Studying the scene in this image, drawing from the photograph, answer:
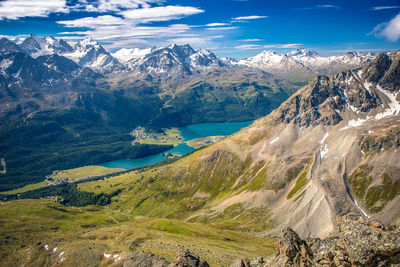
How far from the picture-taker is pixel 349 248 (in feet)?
102

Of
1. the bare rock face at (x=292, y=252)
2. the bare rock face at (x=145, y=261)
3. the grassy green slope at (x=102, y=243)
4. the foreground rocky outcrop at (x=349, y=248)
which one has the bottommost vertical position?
the grassy green slope at (x=102, y=243)

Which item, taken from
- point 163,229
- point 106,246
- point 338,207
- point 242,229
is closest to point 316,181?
point 338,207

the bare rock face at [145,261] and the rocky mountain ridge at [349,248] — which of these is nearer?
the rocky mountain ridge at [349,248]

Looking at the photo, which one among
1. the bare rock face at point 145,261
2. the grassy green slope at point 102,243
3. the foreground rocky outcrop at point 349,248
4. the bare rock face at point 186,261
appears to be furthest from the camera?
the grassy green slope at point 102,243

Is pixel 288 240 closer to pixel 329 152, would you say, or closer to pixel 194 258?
pixel 194 258

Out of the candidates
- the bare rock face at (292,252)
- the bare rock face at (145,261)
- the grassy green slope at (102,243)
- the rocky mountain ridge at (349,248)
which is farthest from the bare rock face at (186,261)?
the grassy green slope at (102,243)

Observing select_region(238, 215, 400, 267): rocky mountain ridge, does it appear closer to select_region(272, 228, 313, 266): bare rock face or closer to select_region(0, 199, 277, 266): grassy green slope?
select_region(272, 228, 313, 266): bare rock face

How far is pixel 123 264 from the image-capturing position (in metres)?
75.4

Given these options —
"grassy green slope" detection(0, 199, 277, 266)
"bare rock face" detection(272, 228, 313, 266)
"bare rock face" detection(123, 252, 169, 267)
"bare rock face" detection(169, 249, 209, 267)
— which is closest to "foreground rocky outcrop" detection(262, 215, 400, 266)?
"bare rock face" detection(272, 228, 313, 266)

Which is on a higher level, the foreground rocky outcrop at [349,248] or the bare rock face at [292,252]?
the foreground rocky outcrop at [349,248]

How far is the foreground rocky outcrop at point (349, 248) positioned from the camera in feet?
93.0

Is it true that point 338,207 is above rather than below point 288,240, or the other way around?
below

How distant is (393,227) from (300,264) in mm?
13310

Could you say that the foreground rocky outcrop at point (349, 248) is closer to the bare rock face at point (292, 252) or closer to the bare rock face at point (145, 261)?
the bare rock face at point (292, 252)
